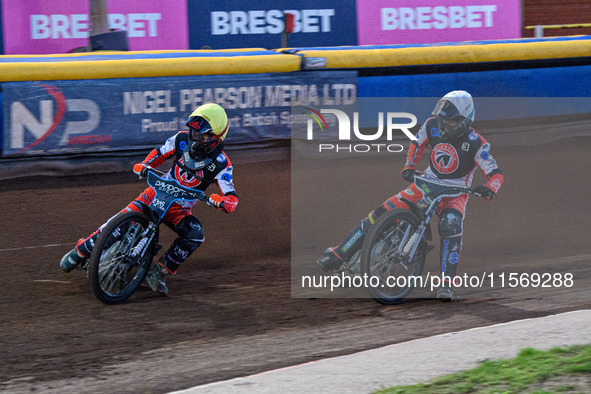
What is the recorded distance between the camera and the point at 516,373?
15.8 feet

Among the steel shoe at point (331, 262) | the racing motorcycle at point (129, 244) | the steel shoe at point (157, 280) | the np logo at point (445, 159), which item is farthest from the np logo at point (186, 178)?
the np logo at point (445, 159)

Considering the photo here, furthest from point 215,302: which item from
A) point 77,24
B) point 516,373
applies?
point 77,24

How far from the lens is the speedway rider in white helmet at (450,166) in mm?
7055

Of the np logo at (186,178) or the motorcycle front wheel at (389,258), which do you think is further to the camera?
the np logo at (186,178)

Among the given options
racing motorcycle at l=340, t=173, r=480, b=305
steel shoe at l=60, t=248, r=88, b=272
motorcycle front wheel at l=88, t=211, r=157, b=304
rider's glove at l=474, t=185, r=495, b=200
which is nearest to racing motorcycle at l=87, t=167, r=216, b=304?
motorcycle front wheel at l=88, t=211, r=157, b=304

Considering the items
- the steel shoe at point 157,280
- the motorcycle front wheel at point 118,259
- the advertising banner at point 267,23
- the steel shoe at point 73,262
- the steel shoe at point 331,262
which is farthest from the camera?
the advertising banner at point 267,23

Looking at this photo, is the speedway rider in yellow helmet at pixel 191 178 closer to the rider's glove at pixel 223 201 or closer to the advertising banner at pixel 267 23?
the rider's glove at pixel 223 201

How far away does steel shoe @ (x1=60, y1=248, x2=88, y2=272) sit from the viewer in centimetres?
700

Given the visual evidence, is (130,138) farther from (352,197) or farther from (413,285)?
(413,285)

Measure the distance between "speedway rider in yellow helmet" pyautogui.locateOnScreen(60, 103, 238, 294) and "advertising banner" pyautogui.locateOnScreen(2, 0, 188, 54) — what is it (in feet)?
23.8

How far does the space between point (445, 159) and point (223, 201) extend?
6.77ft

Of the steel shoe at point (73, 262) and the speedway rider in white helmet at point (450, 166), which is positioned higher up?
the speedway rider in white helmet at point (450, 166)

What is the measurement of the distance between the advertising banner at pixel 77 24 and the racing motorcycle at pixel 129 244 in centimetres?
734

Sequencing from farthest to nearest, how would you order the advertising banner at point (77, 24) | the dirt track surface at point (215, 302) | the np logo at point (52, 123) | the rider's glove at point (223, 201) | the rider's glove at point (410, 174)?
1. the advertising banner at point (77, 24)
2. the np logo at point (52, 123)
3. the rider's glove at point (410, 174)
4. the rider's glove at point (223, 201)
5. the dirt track surface at point (215, 302)
